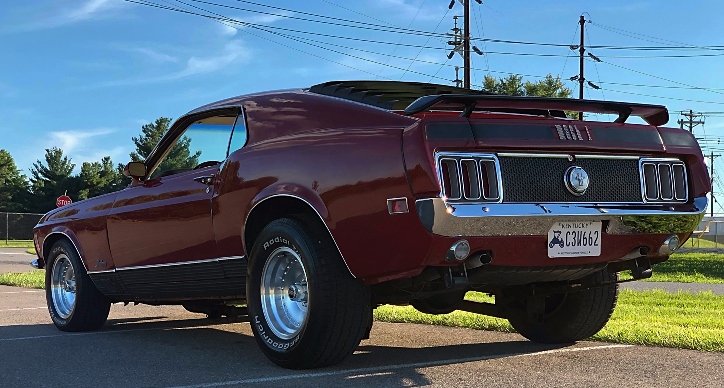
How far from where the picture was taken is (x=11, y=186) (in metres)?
79.5

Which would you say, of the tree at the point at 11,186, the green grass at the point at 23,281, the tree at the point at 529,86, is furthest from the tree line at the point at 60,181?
the green grass at the point at 23,281

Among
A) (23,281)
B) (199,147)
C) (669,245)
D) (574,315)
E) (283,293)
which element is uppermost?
(199,147)

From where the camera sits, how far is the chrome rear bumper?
4133 millimetres

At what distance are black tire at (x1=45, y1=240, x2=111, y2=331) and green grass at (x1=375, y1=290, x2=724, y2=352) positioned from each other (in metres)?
2.40

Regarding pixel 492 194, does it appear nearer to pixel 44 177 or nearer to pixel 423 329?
pixel 423 329

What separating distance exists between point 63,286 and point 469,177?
4.55 m

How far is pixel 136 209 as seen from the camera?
6.40 m

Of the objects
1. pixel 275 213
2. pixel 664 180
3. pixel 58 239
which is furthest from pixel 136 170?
pixel 664 180

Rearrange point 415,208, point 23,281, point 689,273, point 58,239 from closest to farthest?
point 415,208, point 58,239, point 23,281, point 689,273

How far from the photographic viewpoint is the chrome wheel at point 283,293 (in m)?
4.93

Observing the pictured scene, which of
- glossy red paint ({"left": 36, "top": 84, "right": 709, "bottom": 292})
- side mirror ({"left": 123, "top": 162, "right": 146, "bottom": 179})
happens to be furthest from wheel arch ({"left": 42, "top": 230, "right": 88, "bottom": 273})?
glossy red paint ({"left": 36, "top": 84, "right": 709, "bottom": 292})

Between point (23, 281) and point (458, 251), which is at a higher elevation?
point (458, 251)

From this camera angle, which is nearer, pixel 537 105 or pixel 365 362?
pixel 537 105

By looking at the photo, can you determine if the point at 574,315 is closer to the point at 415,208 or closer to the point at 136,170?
the point at 415,208
